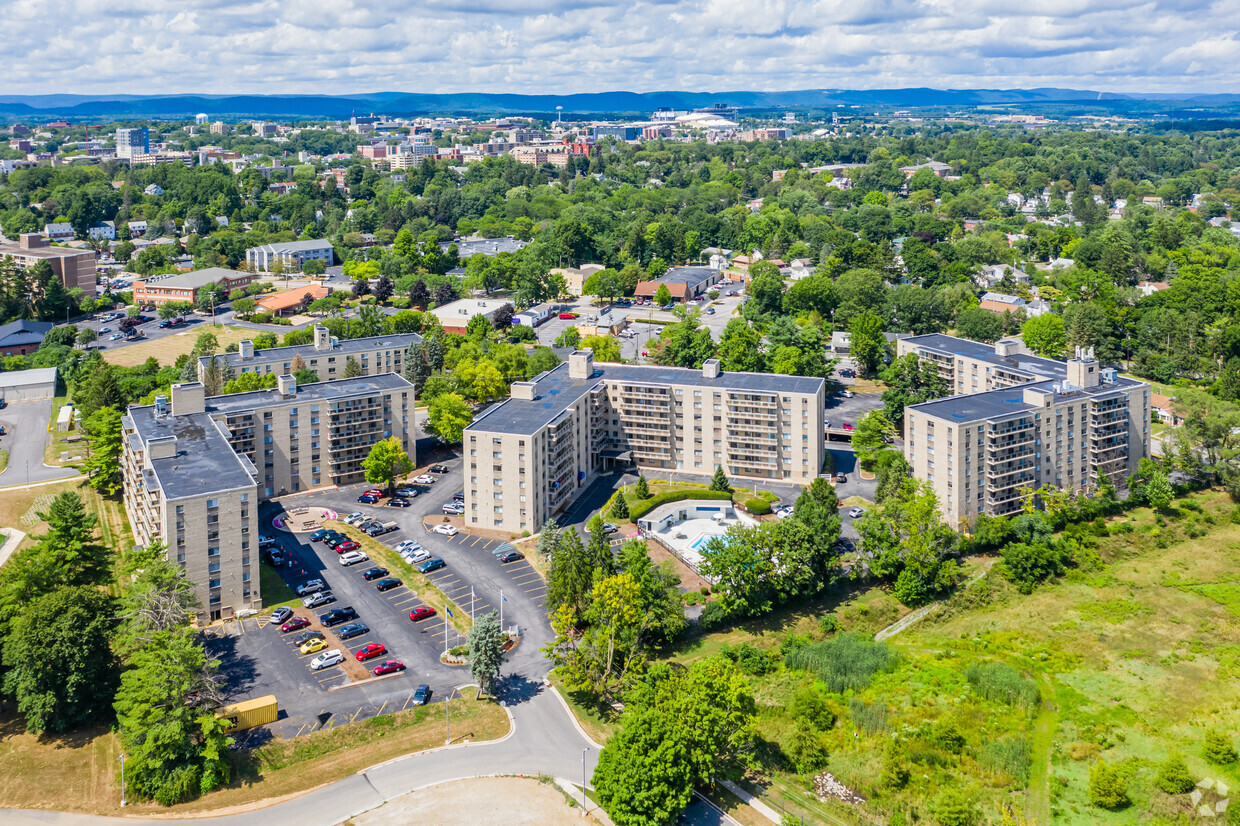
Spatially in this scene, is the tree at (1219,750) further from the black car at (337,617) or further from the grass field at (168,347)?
the grass field at (168,347)

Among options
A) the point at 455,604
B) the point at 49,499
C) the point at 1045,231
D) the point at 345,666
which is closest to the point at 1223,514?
the point at 455,604

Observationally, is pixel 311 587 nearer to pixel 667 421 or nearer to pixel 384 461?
pixel 384 461

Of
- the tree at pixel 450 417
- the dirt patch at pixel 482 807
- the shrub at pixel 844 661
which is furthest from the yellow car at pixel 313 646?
the tree at pixel 450 417

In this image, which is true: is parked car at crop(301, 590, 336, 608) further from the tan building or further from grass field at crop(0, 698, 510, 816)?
the tan building

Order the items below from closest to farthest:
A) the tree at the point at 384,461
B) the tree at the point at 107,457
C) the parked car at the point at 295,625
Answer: the parked car at the point at 295,625
the tree at the point at 384,461
the tree at the point at 107,457

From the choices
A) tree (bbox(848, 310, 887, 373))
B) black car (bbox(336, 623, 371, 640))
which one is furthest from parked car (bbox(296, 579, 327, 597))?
Result: tree (bbox(848, 310, 887, 373))
